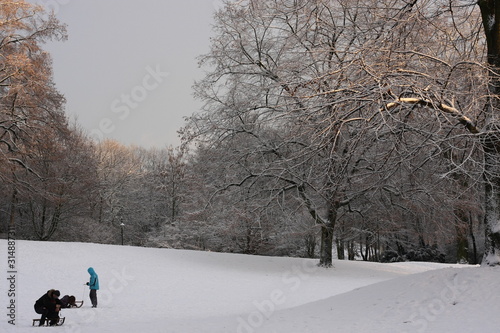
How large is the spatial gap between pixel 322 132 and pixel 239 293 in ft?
31.1

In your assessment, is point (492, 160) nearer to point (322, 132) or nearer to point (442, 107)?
point (442, 107)

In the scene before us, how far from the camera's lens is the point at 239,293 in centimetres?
1534

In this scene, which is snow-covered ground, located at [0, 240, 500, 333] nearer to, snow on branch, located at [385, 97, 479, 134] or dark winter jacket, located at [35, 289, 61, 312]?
dark winter jacket, located at [35, 289, 61, 312]

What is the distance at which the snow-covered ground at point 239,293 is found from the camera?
7609mm

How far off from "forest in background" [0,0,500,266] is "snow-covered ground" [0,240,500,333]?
186cm

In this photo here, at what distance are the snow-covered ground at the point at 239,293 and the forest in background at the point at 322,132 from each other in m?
1.86

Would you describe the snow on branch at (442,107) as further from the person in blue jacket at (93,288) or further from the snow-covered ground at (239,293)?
the person in blue jacket at (93,288)

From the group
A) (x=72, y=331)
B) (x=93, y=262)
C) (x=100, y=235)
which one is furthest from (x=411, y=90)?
(x=100, y=235)

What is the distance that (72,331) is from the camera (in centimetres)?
962

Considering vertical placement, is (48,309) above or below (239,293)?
above

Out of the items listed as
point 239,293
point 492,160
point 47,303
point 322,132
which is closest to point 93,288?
point 47,303

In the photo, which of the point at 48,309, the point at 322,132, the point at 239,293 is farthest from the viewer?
the point at 239,293

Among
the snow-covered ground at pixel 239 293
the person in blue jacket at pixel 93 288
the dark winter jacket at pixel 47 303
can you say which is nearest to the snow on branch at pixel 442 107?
the snow-covered ground at pixel 239 293

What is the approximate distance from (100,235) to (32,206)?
17.4ft
